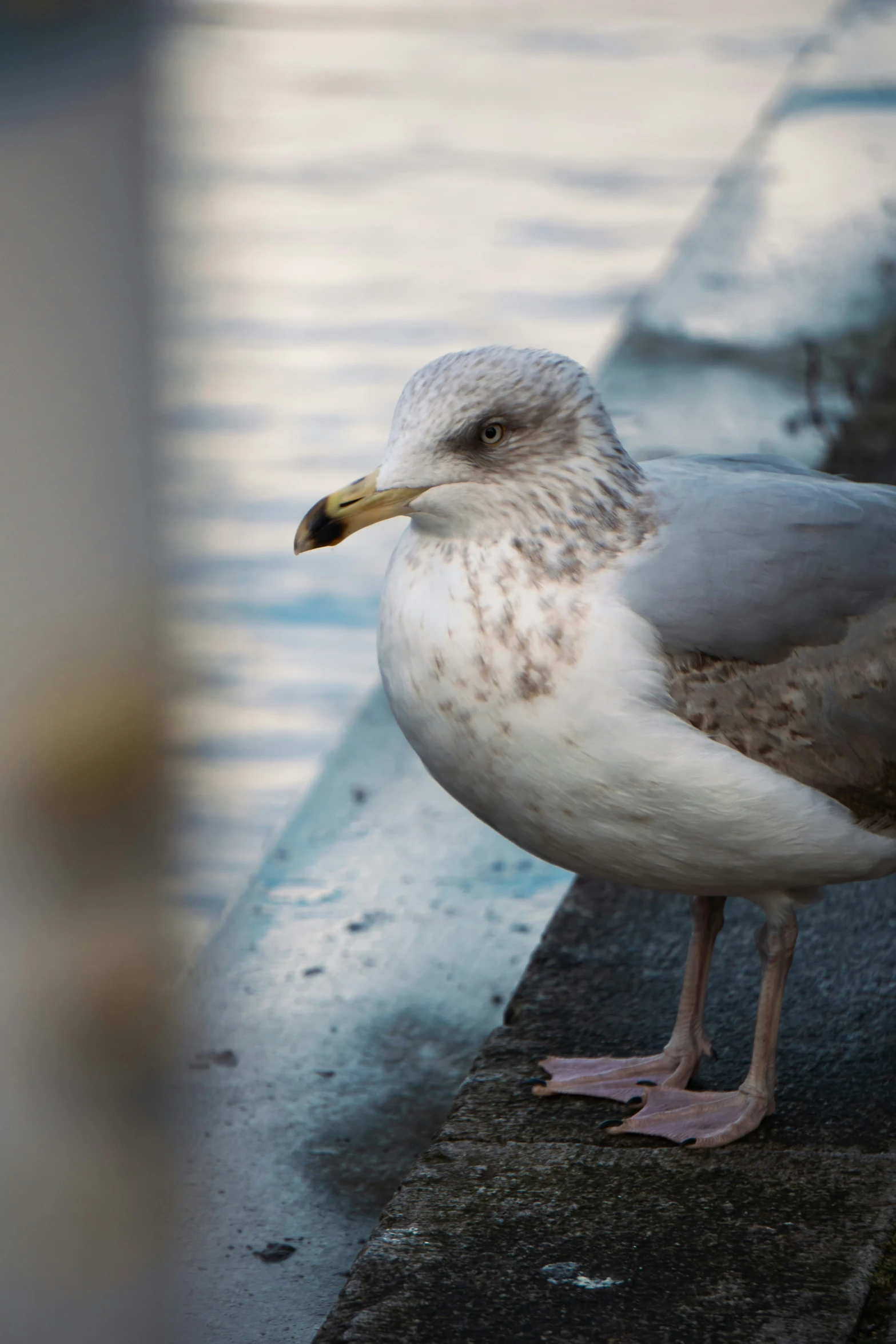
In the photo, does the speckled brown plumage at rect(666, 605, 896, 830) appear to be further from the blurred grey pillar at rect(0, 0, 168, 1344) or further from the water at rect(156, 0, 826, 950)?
the blurred grey pillar at rect(0, 0, 168, 1344)

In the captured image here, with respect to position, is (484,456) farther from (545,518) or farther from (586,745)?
(586,745)

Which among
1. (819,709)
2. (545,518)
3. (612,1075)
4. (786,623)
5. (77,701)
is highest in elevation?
(77,701)

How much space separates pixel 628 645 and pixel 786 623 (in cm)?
24

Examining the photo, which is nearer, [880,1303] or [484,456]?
[880,1303]

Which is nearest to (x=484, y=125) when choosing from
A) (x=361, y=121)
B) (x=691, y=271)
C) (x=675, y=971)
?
(x=361, y=121)

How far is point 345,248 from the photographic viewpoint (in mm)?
7906

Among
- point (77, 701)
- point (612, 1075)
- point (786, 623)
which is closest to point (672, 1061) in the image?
point (612, 1075)

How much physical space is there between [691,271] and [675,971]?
151 inches

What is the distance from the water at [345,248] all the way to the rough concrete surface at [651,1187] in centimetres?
72

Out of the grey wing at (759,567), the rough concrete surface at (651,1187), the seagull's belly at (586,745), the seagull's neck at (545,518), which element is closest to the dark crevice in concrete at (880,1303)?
the rough concrete surface at (651,1187)

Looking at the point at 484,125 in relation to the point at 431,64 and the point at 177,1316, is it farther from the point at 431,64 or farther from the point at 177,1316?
the point at 177,1316

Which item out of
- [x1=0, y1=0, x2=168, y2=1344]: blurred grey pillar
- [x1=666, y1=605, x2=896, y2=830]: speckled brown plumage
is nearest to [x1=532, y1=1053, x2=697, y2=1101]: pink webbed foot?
[x1=666, y1=605, x2=896, y2=830]: speckled brown plumage

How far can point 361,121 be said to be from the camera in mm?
9578

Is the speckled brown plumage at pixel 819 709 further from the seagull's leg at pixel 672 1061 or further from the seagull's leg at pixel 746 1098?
the seagull's leg at pixel 672 1061
